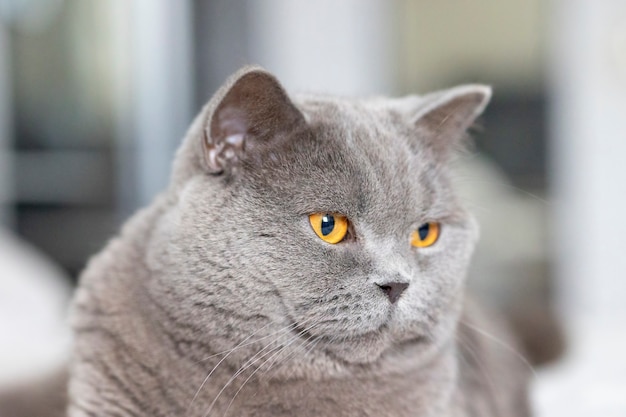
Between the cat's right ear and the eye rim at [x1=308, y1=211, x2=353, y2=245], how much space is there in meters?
0.11

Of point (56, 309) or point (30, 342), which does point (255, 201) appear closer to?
point (30, 342)

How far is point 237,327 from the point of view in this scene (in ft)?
2.89

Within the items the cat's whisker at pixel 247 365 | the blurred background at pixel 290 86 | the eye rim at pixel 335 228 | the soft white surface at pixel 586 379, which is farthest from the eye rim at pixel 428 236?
the blurred background at pixel 290 86

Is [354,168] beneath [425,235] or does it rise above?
above

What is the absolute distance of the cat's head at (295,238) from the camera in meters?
0.87

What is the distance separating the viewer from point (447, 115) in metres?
1.05

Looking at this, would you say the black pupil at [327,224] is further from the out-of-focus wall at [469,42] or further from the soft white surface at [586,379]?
the out-of-focus wall at [469,42]

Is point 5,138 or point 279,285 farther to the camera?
point 5,138

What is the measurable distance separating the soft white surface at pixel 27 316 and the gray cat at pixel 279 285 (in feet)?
1.80

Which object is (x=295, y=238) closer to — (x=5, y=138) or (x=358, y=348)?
(x=358, y=348)

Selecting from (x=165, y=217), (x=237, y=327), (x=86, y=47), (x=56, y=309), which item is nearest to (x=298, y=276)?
(x=237, y=327)

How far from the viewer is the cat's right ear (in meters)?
0.85

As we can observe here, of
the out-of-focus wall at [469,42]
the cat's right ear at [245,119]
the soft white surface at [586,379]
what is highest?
the out-of-focus wall at [469,42]

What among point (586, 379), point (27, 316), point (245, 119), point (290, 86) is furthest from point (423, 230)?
point (290, 86)
